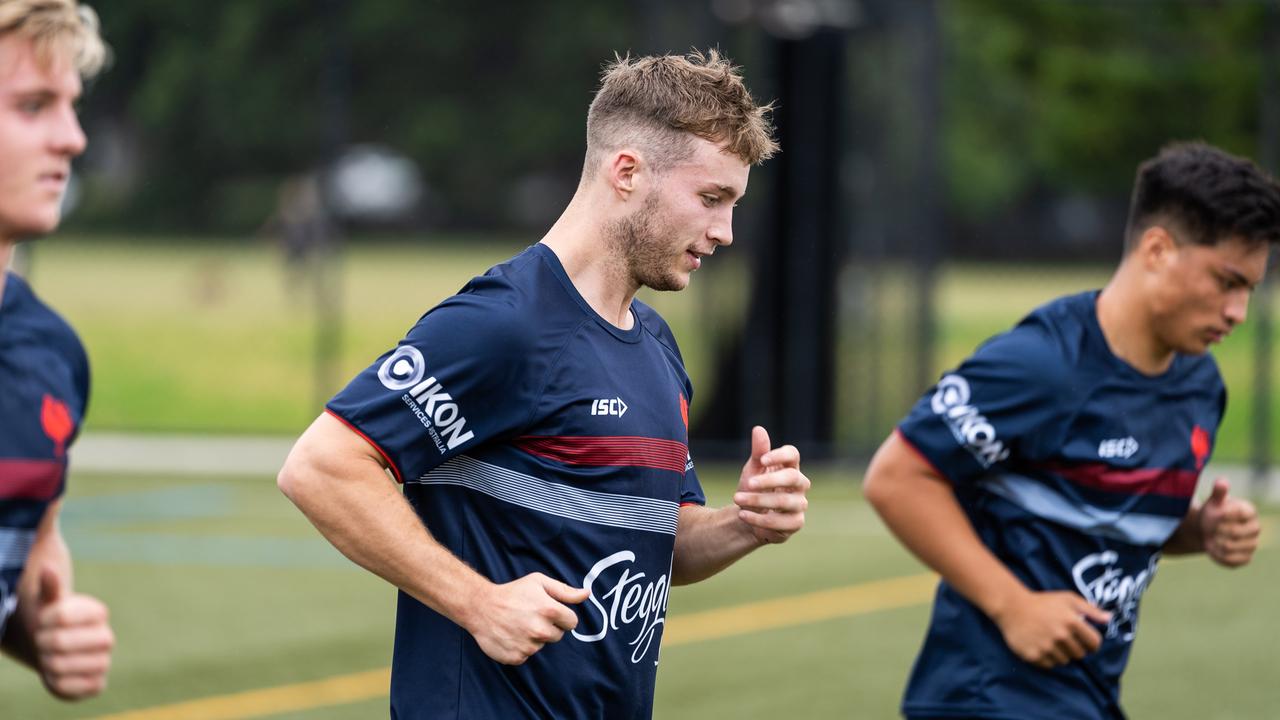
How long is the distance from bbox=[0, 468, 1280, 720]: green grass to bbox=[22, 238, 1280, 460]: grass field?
6.20 feet

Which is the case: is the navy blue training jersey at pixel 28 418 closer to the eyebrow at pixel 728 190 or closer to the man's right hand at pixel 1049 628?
the eyebrow at pixel 728 190

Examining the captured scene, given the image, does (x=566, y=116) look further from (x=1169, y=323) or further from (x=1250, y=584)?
(x=1169, y=323)

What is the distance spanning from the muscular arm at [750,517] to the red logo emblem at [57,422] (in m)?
1.24

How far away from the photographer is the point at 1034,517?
14.0 ft

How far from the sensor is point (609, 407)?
3.29m

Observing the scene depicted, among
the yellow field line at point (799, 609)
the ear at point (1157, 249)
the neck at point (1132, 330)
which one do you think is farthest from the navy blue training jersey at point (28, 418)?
the yellow field line at point (799, 609)

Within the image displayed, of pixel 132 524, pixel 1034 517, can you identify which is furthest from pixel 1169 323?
pixel 132 524

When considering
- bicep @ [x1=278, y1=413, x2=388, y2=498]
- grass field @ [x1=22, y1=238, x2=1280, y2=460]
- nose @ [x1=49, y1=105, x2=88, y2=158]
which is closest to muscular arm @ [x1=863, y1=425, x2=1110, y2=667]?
bicep @ [x1=278, y1=413, x2=388, y2=498]

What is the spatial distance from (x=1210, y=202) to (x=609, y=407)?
192 cm

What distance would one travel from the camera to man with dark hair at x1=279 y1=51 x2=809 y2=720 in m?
3.06

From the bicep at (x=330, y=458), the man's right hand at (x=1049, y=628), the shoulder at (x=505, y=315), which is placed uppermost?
the shoulder at (x=505, y=315)

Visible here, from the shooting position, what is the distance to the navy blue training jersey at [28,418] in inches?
122

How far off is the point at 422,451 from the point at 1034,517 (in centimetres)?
179

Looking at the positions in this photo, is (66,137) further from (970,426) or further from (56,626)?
(970,426)
